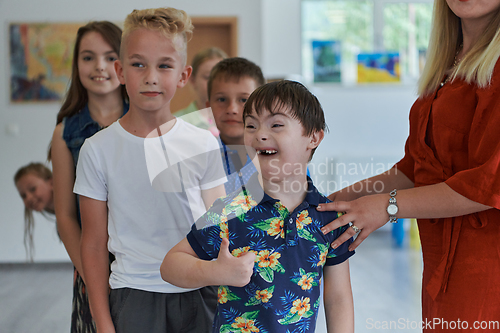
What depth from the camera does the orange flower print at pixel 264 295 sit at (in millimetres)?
876

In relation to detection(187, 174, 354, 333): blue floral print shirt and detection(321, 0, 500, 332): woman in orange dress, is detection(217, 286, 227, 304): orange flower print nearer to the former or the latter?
detection(187, 174, 354, 333): blue floral print shirt

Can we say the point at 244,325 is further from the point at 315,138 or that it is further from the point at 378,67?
the point at 378,67

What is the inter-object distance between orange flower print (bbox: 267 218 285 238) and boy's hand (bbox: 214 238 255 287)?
4.6 inches

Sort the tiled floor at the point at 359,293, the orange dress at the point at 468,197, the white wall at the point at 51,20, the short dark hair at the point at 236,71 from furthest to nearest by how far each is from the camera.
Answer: the white wall at the point at 51,20, the tiled floor at the point at 359,293, the short dark hair at the point at 236,71, the orange dress at the point at 468,197

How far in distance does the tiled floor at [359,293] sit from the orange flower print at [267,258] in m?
1.88

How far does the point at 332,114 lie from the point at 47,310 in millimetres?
3487

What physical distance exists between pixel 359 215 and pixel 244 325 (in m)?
0.35

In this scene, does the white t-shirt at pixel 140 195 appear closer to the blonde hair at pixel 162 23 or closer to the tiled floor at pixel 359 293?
the blonde hair at pixel 162 23

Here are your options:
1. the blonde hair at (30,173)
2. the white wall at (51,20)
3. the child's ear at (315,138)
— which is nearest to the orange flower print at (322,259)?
the child's ear at (315,138)

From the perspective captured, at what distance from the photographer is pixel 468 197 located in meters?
0.90

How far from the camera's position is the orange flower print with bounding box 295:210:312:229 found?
3.03 ft

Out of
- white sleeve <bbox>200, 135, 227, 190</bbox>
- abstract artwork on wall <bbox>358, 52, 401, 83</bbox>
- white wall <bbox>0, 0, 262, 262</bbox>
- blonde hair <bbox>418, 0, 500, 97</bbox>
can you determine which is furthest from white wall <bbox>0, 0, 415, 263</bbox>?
white sleeve <bbox>200, 135, 227, 190</bbox>

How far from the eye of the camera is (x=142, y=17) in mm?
1070

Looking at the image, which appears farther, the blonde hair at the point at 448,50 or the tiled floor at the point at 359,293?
the tiled floor at the point at 359,293
